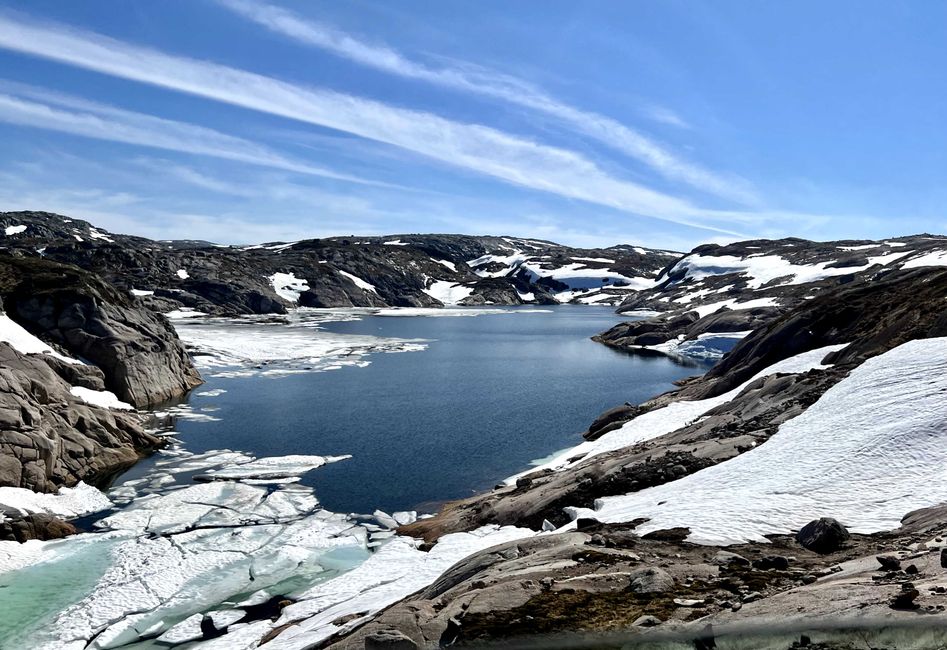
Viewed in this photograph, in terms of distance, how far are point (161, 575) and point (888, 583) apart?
23.1m

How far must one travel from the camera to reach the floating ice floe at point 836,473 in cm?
1773

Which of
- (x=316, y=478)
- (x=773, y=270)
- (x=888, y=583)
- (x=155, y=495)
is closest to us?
(x=888, y=583)

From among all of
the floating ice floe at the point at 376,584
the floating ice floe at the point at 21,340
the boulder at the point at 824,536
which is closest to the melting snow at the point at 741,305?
the floating ice floe at the point at 21,340

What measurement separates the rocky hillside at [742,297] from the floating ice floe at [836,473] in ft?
104

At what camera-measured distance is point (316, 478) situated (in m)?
36.5

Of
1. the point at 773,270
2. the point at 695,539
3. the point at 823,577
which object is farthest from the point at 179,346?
the point at 773,270

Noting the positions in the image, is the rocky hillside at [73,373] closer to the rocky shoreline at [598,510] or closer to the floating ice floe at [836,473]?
the rocky shoreline at [598,510]

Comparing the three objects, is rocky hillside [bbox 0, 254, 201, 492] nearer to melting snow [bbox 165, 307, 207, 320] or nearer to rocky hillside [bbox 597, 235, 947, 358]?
rocky hillside [bbox 597, 235, 947, 358]

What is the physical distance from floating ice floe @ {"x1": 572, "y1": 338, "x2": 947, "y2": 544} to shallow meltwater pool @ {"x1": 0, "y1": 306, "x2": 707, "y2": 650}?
658 centimetres

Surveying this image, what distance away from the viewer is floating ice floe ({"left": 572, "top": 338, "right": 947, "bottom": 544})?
58.2 ft

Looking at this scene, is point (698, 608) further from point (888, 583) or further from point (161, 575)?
point (161, 575)

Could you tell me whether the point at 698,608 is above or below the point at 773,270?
below

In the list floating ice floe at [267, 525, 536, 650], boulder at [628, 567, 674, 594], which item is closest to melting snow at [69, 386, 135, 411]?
floating ice floe at [267, 525, 536, 650]

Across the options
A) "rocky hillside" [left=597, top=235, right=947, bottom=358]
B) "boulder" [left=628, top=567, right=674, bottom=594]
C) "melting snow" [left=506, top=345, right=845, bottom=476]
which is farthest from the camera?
"rocky hillside" [left=597, top=235, right=947, bottom=358]
